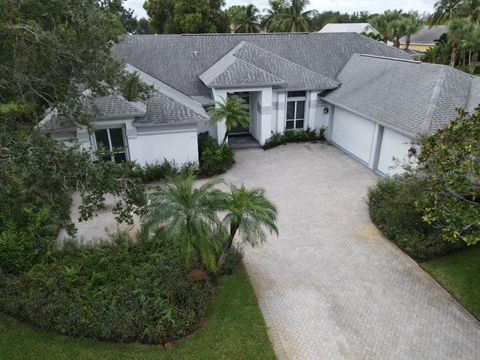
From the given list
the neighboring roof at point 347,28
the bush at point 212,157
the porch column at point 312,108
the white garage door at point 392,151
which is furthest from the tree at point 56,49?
the neighboring roof at point 347,28

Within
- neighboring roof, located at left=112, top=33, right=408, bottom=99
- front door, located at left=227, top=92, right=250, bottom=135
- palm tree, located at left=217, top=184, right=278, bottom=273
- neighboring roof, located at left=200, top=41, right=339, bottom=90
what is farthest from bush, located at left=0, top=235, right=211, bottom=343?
front door, located at left=227, top=92, right=250, bottom=135

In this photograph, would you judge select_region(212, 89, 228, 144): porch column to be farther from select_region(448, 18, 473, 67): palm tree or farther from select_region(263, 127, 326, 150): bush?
select_region(448, 18, 473, 67): palm tree

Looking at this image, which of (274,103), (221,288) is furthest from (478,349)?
(274,103)

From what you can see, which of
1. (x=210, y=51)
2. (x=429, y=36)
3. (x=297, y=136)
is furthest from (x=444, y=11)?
(x=210, y=51)

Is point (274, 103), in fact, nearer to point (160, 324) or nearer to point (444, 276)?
point (444, 276)

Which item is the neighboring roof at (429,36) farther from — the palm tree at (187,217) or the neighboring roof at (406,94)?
the palm tree at (187,217)
